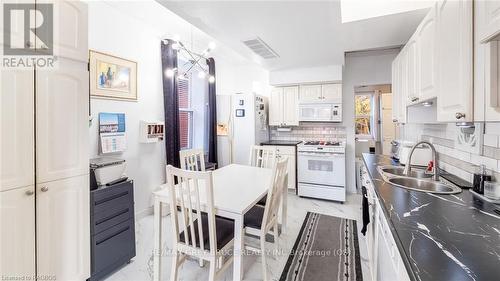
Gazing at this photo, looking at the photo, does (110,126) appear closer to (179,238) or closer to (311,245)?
(179,238)

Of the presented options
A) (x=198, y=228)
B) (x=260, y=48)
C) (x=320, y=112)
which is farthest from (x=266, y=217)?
(x=320, y=112)

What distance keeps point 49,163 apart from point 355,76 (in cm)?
442

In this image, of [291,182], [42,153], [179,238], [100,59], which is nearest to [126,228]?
[179,238]

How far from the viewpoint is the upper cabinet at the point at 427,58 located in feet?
5.08

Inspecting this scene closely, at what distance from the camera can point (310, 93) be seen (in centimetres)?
435

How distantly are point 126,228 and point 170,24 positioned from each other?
2532 mm

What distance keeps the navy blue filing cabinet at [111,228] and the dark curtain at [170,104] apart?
128cm

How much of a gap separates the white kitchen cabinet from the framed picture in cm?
257

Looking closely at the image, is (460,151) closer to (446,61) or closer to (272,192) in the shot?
(446,61)

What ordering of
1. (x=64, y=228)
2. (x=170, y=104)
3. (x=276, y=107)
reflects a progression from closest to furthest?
(x=64, y=228) < (x=170, y=104) < (x=276, y=107)

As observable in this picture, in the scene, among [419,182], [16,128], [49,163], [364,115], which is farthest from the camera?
[364,115]

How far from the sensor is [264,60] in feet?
12.0

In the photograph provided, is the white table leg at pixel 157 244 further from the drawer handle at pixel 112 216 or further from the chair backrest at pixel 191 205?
the drawer handle at pixel 112 216

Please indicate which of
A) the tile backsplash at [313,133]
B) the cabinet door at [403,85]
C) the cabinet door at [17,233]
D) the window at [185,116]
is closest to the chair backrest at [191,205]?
the cabinet door at [17,233]
